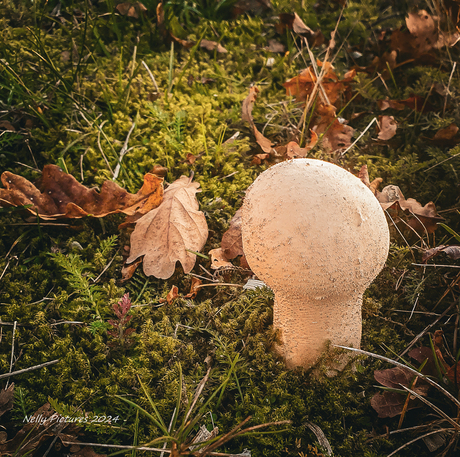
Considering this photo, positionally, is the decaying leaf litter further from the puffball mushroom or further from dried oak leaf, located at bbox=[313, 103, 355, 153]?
the puffball mushroom

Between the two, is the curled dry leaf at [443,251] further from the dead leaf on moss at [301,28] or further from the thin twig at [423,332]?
the dead leaf on moss at [301,28]

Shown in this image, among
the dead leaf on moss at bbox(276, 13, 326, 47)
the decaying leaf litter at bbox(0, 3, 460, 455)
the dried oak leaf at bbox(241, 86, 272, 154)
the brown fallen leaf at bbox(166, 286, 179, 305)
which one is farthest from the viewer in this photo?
the dead leaf on moss at bbox(276, 13, 326, 47)

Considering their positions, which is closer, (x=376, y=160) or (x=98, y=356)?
(x=98, y=356)

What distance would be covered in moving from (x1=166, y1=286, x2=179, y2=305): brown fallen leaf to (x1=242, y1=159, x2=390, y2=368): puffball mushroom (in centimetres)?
69

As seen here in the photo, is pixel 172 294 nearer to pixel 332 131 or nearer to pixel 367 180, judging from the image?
pixel 367 180

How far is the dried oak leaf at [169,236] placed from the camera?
231cm

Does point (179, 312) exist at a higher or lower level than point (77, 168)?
lower

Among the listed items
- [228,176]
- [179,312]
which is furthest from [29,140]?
[179,312]

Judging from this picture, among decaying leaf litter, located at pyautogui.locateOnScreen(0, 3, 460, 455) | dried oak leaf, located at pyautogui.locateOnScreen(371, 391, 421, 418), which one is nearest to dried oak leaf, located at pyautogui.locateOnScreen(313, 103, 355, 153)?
decaying leaf litter, located at pyautogui.locateOnScreen(0, 3, 460, 455)

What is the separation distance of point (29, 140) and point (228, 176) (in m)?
1.42

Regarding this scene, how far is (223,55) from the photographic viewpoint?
3578mm

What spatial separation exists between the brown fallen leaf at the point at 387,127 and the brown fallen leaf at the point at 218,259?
1.44 metres

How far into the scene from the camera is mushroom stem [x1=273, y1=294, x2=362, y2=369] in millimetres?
1746

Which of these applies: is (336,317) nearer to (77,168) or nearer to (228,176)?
(228,176)
